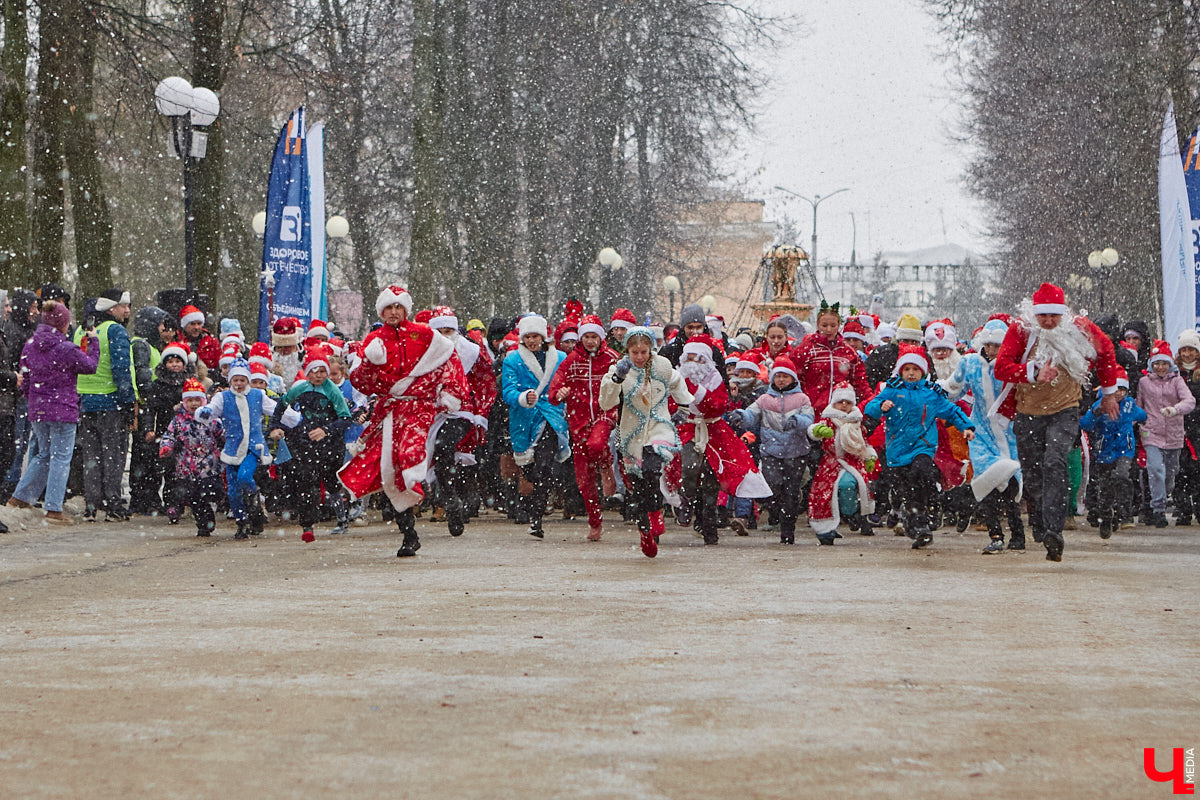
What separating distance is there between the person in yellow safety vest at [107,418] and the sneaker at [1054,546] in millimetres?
8414

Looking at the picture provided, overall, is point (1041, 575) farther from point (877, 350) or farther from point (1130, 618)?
point (877, 350)

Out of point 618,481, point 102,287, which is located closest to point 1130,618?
point 618,481

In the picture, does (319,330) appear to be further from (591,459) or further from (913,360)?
(913,360)

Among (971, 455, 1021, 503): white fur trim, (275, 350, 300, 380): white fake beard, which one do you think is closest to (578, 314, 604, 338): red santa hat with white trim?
(971, 455, 1021, 503): white fur trim

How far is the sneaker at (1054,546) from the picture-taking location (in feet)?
39.9

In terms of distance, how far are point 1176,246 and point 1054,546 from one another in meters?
10.4

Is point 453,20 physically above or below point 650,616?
above

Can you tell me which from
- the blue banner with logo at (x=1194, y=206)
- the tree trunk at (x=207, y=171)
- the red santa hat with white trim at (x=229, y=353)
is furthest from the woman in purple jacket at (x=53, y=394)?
the blue banner with logo at (x=1194, y=206)

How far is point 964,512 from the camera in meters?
15.0

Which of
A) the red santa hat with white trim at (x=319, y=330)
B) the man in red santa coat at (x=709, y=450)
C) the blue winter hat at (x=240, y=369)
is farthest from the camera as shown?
the red santa hat with white trim at (x=319, y=330)

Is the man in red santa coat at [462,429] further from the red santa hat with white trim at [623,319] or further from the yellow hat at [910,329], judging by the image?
the yellow hat at [910,329]

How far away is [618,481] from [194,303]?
599 centimetres

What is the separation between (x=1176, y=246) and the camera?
21266 millimetres

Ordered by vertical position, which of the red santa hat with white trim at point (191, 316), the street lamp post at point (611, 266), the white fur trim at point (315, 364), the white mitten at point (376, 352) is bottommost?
the white mitten at point (376, 352)
